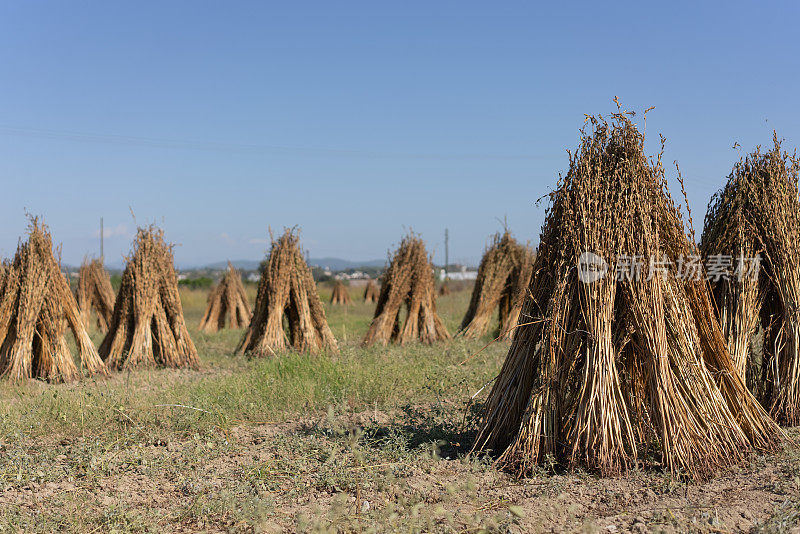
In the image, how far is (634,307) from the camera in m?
3.59

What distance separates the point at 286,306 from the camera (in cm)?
908

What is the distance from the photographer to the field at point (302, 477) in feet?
9.94

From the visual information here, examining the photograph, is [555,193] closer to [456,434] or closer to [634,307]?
[634,307]

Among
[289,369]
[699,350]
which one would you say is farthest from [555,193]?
[289,369]

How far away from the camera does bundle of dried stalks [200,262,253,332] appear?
15109 mm

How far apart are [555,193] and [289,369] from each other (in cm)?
373

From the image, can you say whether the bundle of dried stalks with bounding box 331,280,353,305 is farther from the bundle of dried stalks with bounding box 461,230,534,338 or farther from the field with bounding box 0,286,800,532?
the field with bounding box 0,286,800,532

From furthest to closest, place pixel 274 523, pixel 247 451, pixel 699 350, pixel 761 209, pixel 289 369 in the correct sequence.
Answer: pixel 289 369 → pixel 761 209 → pixel 247 451 → pixel 699 350 → pixel 274 523

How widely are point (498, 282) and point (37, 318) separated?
6921 mm

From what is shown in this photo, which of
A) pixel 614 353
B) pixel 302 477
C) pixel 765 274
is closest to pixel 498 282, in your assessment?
pixel 765 274

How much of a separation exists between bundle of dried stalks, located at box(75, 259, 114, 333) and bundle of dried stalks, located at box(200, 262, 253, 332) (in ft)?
6.95

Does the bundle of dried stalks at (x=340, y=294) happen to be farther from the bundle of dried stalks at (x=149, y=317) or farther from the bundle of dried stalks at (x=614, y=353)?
the bundle of dried stalks at (x=614, y=353)

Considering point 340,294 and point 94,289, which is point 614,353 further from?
point 340,294

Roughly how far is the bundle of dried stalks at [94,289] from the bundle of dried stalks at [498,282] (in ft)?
26.3
